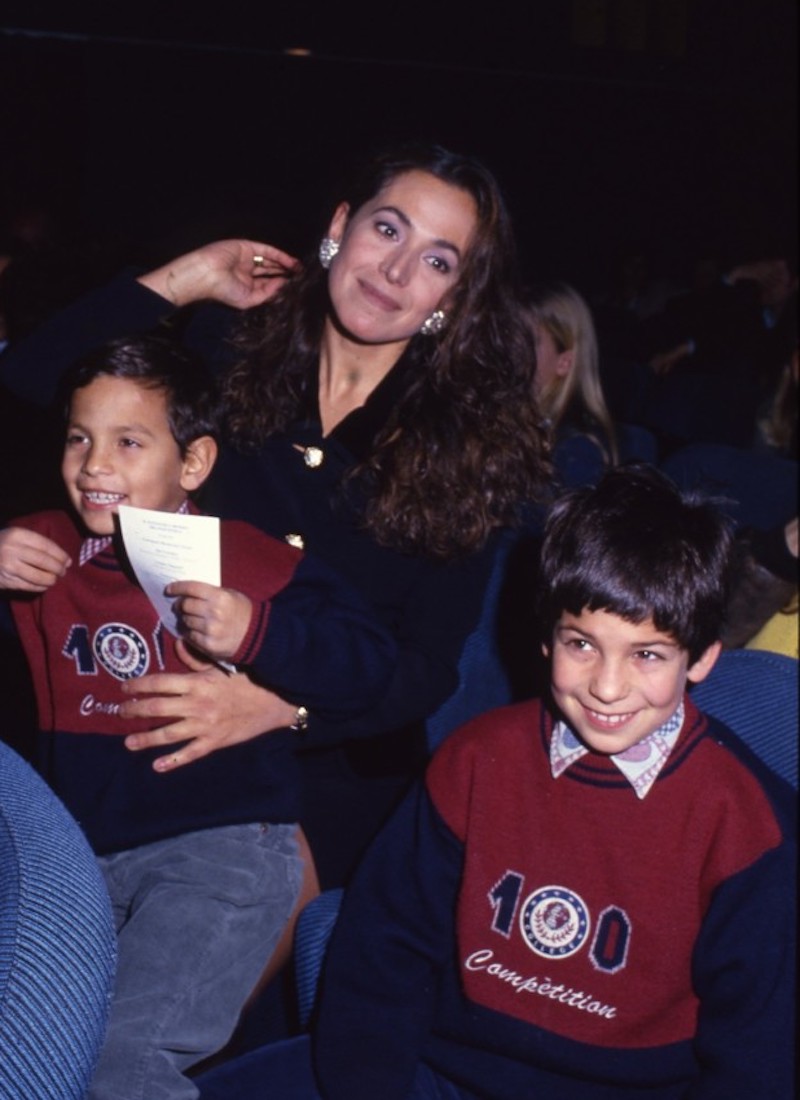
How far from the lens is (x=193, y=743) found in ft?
4.71

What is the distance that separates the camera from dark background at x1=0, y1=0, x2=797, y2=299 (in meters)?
1.46

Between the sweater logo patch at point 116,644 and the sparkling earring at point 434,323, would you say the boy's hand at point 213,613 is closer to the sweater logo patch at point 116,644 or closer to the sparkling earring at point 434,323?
the sweater logo patch at point 116,644

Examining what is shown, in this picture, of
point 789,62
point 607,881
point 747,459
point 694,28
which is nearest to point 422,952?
point 607,881

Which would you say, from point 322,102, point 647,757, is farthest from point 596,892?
point 322,102

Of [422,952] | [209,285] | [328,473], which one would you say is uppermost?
[209,285]

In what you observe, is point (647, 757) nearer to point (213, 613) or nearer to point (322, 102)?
point (213, 613)

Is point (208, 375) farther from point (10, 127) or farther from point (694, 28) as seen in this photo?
point (694, 28)

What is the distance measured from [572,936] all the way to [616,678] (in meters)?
0.32

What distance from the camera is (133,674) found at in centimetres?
142

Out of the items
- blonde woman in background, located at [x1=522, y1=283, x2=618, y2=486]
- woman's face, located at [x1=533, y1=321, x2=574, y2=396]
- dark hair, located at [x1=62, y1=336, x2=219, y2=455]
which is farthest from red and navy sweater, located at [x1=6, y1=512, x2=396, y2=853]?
woman's face, located at [x1=533, y1=321, x2=574, y2=396]

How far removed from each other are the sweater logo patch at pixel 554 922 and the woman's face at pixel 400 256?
0.75 meters

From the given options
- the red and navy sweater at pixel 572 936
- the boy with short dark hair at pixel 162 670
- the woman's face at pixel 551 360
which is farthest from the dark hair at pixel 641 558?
the woman's face at pixel 551 360

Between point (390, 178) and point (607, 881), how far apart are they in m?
0.95

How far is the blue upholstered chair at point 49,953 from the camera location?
96 cm
